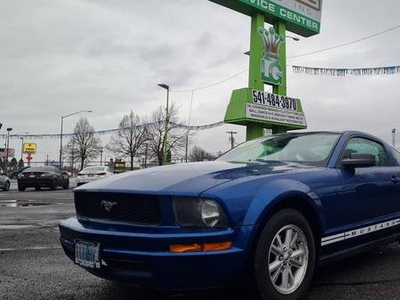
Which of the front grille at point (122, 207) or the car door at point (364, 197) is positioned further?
the car door at point (364, 197)

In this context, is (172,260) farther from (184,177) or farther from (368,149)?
(368,149)

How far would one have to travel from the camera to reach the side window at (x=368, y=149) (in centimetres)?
473

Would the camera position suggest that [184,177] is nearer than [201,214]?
No

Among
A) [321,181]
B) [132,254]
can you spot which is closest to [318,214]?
[321,181]

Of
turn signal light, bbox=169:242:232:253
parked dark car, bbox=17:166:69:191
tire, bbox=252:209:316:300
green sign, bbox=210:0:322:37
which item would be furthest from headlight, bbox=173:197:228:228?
parked dark car, bbox=17:166:69:191

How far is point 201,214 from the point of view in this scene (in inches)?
124

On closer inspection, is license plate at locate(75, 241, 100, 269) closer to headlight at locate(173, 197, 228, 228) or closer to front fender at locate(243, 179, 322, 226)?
headlight at locate(173, 197, 228, 228)

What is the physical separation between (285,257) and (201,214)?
2.65 feet

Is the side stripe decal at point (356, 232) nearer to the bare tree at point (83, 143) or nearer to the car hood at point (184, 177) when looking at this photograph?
the car hood at point (184, 177)

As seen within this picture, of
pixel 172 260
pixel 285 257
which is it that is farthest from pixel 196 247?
pixel 285 257

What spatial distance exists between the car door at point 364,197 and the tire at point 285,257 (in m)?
0.38

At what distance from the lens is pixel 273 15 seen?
19.7 m

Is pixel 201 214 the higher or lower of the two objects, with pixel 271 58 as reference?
lower

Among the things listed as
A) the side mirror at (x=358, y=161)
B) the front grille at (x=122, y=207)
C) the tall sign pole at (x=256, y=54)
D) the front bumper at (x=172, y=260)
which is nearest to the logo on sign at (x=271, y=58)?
the tall sign pole at (x=256, y=54)
